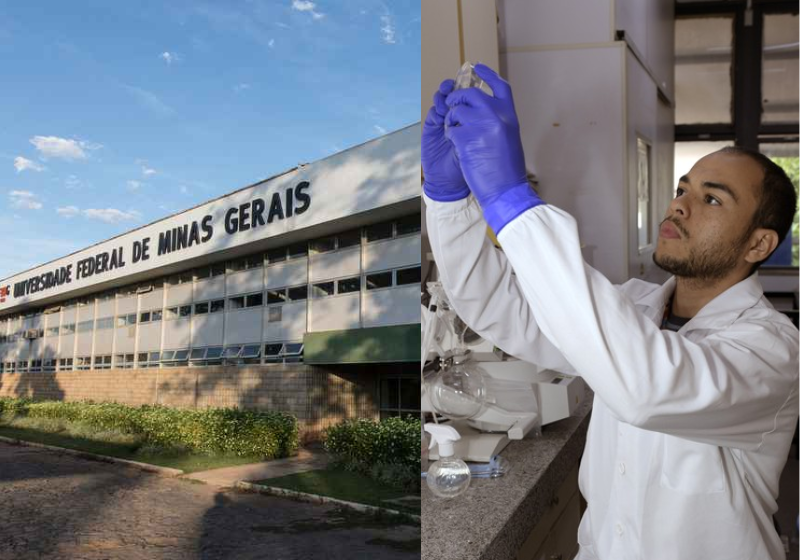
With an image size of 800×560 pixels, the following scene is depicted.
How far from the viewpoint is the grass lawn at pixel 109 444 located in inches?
34.8

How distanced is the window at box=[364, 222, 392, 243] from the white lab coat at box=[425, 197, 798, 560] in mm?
182

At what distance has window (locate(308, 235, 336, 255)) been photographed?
4.00ft

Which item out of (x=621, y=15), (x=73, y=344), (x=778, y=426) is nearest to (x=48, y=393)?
(x=73, y=344)

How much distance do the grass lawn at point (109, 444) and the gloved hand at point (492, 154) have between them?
632 millimetres

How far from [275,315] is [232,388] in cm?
Result: 15

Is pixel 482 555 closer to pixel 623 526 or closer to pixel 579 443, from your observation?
pixel 623 526

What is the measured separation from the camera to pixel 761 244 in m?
1.21

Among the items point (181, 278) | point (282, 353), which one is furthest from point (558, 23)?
point (181, 278)

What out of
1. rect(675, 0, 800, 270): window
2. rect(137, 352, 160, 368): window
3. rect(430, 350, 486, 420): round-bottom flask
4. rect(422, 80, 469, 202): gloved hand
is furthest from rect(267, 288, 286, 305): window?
rect(675, 0, 800, 270): window

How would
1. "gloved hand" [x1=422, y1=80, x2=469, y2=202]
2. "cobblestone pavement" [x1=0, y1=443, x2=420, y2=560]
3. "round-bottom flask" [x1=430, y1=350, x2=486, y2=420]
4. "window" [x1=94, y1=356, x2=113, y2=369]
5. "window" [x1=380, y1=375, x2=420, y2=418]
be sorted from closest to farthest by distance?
"cobblestone pavement" [x1=0, y1=443, x2=420, y2=560] → "window" [x1=94, y1=356, x2=113, y2=369] → "gloved hand" [x1=422, y1=80, x2=469, y2=202] → "window" [x1=380, y1=375, x2=420, y2=418] → "round-bottom flask" [x1=430, y1=350, x2=486, y2=420]

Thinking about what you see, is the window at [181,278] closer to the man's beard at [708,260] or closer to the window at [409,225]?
the window at [409,225]

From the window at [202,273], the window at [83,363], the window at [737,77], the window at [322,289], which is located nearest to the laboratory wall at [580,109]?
the window at [322,289]

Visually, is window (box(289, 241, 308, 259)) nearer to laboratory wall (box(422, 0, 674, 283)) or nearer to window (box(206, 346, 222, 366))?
window (box(206, 346, 222, 366))

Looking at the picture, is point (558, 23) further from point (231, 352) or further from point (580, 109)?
point (231, 352)
